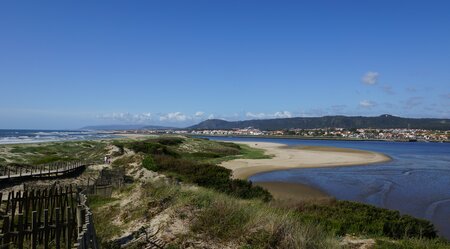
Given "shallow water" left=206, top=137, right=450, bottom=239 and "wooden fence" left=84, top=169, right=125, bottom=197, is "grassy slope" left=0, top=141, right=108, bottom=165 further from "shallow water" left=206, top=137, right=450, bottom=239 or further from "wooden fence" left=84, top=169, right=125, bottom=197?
"shallow water" left=206, top=137, right=450, bottom=239

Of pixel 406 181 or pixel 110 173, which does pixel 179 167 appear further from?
pixel 406 181

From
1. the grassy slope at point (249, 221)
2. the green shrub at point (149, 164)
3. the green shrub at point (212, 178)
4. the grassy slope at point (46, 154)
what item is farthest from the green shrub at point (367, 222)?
the grassy slope at point (46, 154)

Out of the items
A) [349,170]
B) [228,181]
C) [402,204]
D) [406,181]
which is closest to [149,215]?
[228,181]

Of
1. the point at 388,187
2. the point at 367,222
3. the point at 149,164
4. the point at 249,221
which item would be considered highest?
the point at 249,221

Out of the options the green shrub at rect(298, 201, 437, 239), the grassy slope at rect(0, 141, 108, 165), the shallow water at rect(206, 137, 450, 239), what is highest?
the grassy slope at rect(0, 141, 108, 165)

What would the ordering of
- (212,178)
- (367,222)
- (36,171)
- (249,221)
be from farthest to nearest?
(36,171), (212,178), (367,222), (249,221)

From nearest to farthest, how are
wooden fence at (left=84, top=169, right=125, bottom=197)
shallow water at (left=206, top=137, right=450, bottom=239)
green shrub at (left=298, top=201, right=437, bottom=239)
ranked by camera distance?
1. green shrub at (left=298, top=201, right=437, bottom=239)
2. wooden fence at (left=84, top=169, right=125, bottom=197)
3. shallow water at (left=206, top=137, right=450, bottom=239)

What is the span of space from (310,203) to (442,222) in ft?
23.6

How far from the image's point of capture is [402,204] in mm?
25203

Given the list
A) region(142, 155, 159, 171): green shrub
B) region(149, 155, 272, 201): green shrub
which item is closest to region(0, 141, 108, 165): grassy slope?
region(142, 155, 159, 171): green shrub

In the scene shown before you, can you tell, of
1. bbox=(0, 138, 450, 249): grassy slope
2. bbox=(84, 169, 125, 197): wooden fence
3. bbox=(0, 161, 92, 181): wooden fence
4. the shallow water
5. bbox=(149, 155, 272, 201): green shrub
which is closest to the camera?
bbox=(0, 138, 450, 249): grassy slope

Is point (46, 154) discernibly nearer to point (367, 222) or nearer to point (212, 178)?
point (212, 178)

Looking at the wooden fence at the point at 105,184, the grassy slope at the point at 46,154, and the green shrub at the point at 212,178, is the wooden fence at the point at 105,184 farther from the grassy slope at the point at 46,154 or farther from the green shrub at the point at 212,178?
the grassy slope at the point at 46,154

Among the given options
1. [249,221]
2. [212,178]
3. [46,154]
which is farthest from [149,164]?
[46,154]
